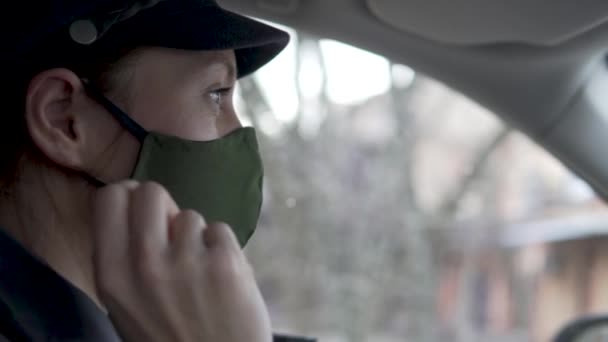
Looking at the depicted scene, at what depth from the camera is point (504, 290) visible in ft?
19.7

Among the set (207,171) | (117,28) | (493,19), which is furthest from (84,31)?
(493,19)

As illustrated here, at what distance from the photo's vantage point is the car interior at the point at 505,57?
180 cm

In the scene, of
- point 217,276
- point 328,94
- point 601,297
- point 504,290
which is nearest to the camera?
point 217,276

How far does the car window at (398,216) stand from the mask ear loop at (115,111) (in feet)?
7.32

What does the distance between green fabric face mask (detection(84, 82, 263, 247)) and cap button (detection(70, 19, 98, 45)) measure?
93mm

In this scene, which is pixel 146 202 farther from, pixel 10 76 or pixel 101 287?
pixel 10 76

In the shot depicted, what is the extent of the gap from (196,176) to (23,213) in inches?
12.0

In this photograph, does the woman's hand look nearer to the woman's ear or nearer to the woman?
the woman

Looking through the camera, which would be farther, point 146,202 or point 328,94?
point 328,94

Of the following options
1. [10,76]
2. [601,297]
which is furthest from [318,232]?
[10,76]

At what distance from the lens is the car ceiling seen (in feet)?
5.89

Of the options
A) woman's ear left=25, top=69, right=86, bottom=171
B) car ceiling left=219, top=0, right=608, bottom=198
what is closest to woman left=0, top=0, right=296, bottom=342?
woman's ear left=25, top=69, right=86, bottom=171

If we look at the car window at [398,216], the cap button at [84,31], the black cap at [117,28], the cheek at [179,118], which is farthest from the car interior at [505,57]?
the car window at [398,216]

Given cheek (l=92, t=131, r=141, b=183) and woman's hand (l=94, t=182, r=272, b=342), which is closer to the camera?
woman's hand (l=94, t=182, r=272, b=342)
